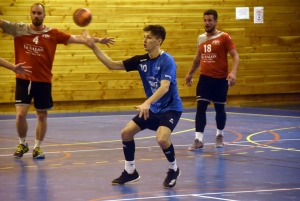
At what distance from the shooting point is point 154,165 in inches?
344

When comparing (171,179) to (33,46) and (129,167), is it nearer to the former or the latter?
(129,167)

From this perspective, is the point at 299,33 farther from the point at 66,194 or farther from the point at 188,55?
the point at 66,194

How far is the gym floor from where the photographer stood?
Answer: 6836 mm

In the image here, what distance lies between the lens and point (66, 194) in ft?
22.4

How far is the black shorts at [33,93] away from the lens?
31.1 feet

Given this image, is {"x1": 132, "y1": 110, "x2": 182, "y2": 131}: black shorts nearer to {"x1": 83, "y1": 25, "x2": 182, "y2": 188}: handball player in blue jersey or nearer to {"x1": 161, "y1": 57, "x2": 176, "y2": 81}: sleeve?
{"x1": 83, "y1": 25, "x2": 182, "y2": 188}: handball player in blue jersey

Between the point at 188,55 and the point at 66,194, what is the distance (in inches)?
473

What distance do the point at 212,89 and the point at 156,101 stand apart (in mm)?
3221

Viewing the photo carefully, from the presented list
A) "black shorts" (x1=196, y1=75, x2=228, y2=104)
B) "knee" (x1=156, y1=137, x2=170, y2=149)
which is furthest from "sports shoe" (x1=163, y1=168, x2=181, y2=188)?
"black shorts" (x1=196, y1=75, x2=228, y2=104)

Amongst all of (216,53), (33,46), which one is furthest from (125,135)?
(216,53)

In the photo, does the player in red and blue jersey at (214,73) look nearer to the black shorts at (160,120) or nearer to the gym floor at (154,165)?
the gym floor at (154,165)

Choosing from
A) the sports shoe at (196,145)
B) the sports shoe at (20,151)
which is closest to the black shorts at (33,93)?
the sports shoe at (20,151)

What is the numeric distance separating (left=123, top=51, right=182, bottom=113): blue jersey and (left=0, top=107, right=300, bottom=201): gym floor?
0.82 meters

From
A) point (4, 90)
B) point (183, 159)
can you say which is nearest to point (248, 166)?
point (183, 159)
